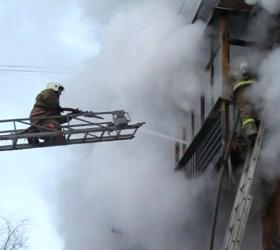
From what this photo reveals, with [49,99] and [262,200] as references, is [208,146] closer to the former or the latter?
[262,200]

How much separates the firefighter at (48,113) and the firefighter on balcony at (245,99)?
267cm

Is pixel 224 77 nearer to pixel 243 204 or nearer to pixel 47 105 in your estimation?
pixel 243 204

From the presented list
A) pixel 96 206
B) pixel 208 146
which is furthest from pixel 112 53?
pixel 208 146

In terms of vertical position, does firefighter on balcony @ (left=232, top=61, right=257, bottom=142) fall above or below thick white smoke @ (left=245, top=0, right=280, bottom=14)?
below

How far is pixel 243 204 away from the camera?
333 inches

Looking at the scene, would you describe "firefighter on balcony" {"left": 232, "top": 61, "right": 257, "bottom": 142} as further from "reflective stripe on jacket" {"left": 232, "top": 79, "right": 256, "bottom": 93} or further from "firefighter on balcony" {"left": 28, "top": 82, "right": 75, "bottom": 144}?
"firefighter on balcony" {"left": 28, "top": 82, "right": 75, "bottom": 144}

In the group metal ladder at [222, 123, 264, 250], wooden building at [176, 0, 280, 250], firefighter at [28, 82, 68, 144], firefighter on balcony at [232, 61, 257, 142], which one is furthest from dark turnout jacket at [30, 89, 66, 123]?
metal ladder at [222, 123, 264, 250]

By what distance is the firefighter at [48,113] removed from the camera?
10.2 meters

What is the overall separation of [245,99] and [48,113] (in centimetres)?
300

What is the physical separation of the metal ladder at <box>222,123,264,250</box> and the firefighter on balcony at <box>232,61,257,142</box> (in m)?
0.13

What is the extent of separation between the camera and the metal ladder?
8.30m

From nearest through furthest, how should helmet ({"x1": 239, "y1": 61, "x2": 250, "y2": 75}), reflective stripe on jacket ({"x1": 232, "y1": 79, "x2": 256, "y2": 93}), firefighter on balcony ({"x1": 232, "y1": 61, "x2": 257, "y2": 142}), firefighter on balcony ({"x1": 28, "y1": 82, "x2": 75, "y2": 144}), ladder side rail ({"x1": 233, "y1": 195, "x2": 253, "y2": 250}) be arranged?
ladder side rail ({"x1": 233, "y1": 195, "x2": 253, "y2": 250}), firefighter on balcony ({"x1": 232, "y1": 61, "x2": 257, "y2": 142}), reflective stripe on jacket ({"x1": 232, "y1": 79, "x2": 256, "y2": 93}), helmet ({"x1": 239, "y1": 61, "x2": 250, "y2": 75}), firefighter on balcony ({"x1": 28, "y1": 82, "x2": 75, "y2": 144})

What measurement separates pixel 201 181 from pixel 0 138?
3112 millimetres

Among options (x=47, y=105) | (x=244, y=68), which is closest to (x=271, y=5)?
(x=244, y=68)
